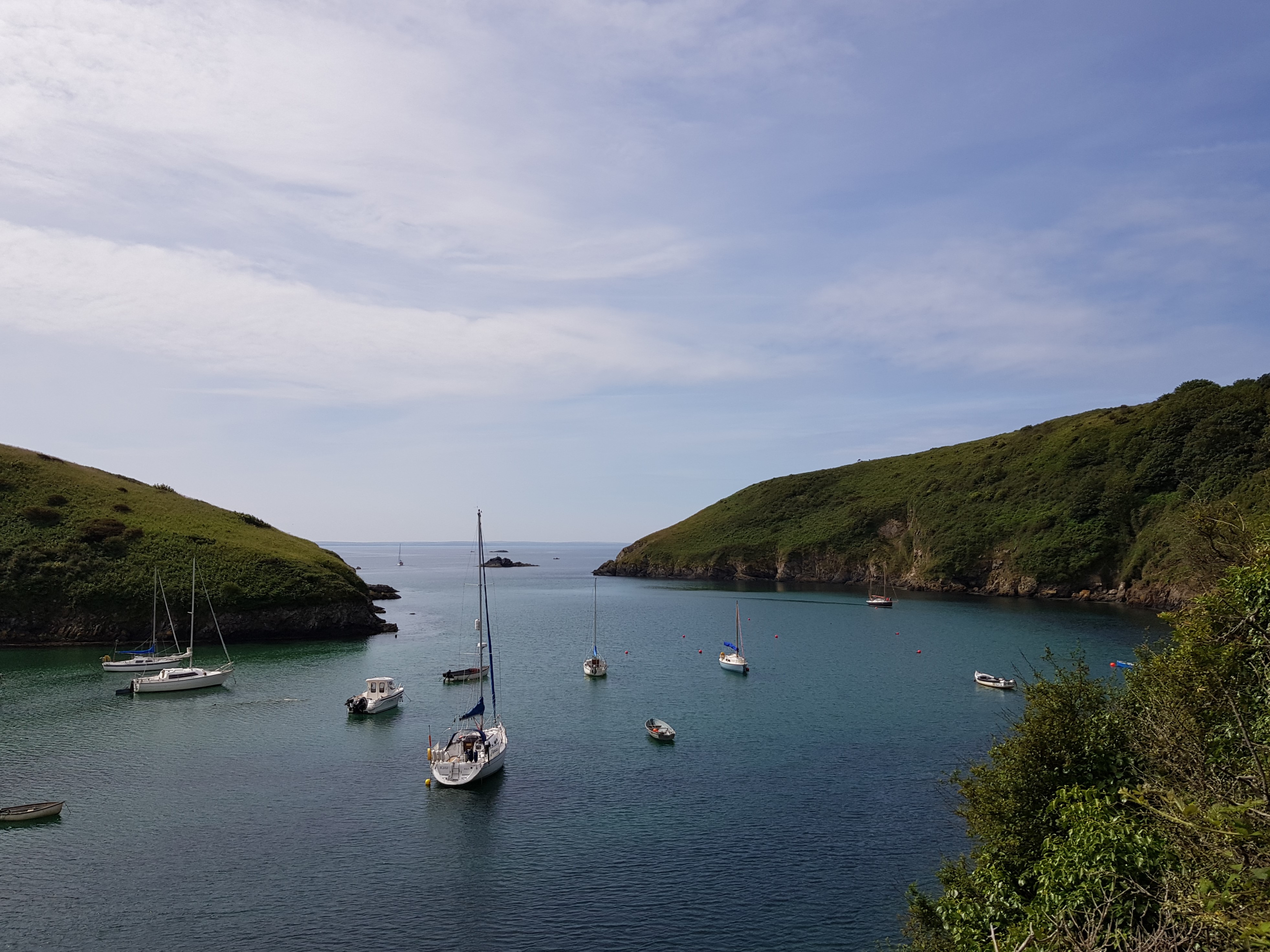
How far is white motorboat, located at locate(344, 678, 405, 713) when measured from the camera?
6369 centimetres

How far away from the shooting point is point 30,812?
39750 mm

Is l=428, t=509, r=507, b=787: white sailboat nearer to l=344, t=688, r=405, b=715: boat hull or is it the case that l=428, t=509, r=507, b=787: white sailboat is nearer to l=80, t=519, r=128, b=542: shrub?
l=344, t=688, r=405, b=715: boat hull

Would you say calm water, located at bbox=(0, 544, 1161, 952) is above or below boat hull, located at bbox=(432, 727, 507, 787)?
below

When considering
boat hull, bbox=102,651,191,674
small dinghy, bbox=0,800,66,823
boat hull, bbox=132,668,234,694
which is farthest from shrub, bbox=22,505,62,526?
small dinghy, bbox=0,800,66,823

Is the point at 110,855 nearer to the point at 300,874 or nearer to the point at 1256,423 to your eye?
the point at 300,874

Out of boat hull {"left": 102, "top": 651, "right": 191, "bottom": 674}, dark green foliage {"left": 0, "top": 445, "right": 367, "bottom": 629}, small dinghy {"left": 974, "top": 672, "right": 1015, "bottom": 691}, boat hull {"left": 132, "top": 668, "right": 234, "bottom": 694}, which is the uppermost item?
dark green foliage {"left": 0, "top": 445, "right": 367, "bottom": 629}

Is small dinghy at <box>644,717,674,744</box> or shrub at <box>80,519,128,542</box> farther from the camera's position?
shrub at <box>80,519,128,542</box>

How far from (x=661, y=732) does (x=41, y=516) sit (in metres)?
101

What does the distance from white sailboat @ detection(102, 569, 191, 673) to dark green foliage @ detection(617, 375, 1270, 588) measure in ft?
426

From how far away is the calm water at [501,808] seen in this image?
98.8ft

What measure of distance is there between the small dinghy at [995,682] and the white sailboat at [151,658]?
83.4 m

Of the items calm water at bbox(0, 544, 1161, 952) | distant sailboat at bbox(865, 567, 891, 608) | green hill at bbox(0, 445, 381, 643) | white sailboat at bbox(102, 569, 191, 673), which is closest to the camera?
calm water at bbox(0, 544, 1161, 952)

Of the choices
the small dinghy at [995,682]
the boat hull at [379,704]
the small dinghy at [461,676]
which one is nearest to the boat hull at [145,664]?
the small dinghy at [461,676]

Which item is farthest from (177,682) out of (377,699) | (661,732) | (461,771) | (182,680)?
(661,732)
